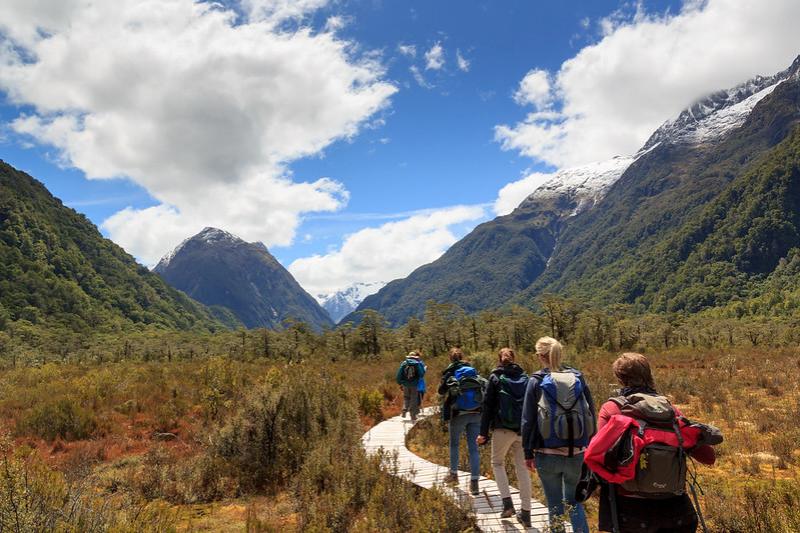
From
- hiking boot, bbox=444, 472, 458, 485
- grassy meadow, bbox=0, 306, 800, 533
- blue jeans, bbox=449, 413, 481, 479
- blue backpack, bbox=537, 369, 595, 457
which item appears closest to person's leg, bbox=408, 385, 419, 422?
grassy meadow, bbox=0, 306, 800, 533

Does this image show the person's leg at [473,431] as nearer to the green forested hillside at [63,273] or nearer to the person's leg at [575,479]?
the person's leg at [575,479]

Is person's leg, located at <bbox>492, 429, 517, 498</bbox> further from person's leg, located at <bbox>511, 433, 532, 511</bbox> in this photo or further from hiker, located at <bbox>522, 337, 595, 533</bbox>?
hiker, located at <bbox>522, 337, 595, 533</bbox>

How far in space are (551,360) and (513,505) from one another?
2.53m

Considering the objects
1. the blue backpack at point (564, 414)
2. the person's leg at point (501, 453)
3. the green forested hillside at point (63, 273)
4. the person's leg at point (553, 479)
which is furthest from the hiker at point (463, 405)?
the green forested hillside at point (63, 273)

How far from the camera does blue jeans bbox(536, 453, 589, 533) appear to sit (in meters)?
4.82

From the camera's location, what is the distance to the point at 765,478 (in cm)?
811

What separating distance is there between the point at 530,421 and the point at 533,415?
0.07 m

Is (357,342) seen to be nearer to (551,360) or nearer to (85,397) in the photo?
(85,397)

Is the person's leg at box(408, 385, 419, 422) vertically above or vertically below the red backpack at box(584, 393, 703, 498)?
below

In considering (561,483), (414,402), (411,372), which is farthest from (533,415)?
(414,402)

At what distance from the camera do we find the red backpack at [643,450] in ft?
10.7

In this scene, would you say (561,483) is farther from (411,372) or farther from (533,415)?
(411,372)

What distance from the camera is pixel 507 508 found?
6.04 metres

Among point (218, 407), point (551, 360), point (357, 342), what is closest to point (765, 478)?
point (551, 360)
